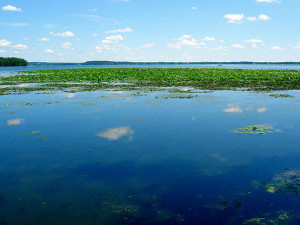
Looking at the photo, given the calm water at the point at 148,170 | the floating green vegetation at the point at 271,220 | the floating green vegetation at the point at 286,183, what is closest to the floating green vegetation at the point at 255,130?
the calm water at the point at 148,170

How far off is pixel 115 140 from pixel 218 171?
12.9 ft

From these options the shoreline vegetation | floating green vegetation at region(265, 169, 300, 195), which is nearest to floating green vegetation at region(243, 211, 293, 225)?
floating green vegetation at region(265, 169, 300, 195)

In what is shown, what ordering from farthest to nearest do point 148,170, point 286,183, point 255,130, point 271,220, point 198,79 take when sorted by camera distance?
point 198,79
point 255,130
point 148,170
point 286,183
point 271,220

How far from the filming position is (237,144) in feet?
29.1

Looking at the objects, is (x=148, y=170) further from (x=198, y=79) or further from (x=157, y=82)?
(x=198, y=79)

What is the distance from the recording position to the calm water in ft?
16.5

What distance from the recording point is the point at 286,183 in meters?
6.14

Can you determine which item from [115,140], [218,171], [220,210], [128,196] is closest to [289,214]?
[220,210]

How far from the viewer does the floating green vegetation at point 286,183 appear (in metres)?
5.85

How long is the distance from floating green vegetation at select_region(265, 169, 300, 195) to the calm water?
2cm

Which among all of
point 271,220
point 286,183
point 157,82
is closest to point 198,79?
point 157,82

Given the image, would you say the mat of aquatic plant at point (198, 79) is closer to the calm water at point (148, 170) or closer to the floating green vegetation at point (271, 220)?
the calm water at point (148, 170)

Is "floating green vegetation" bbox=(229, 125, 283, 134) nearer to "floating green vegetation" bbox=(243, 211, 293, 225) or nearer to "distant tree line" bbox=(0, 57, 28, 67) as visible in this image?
"floating green vegetation" bbox=(243, 211, 293, 225)

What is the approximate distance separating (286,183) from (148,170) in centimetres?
319
